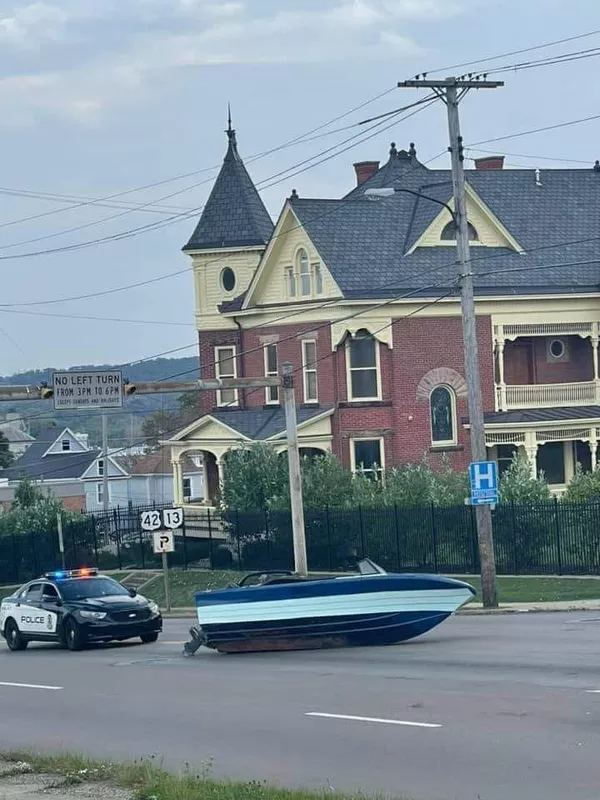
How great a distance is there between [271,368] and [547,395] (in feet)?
30.6

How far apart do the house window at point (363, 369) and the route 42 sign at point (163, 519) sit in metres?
11.6

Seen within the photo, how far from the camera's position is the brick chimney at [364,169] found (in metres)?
53.1

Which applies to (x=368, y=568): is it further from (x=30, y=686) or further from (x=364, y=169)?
(x=364, y=169)

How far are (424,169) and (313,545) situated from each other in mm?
15712

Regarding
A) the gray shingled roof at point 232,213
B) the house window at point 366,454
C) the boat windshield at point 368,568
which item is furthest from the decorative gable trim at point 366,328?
the boat windshield at point 368,568

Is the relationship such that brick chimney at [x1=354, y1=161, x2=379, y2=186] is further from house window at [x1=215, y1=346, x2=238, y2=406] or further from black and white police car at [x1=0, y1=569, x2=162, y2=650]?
black and white police car at [x1=0, y1=569, x2=162, y2=650]

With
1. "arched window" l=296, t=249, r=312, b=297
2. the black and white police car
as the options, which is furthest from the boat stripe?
"arched window" l=296, t=249, r=312, b=297

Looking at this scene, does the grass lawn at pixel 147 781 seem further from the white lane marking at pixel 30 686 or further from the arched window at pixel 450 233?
the arched window at pixel 450 233

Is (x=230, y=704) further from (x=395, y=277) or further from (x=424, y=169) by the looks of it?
(x=424, y=169)

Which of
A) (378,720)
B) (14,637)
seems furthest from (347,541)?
(378,720)

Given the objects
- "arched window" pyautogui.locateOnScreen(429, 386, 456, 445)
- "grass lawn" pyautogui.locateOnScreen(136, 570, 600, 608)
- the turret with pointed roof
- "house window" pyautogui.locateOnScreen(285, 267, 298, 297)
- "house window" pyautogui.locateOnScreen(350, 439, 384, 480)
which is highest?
the turret with pointed roof

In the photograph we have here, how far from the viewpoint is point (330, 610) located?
2152cm

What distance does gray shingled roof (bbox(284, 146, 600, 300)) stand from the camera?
→ 46.4 metres

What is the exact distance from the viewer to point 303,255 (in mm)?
47312
